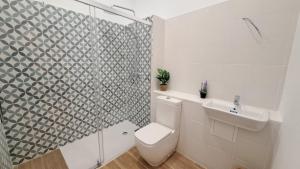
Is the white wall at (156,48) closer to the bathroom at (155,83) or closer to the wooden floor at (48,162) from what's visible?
the bathroom at (155,83)

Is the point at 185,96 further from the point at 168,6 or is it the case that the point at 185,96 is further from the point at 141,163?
the point at 168,6

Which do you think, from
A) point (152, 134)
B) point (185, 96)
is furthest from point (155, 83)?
point (152, 134)

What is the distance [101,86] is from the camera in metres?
2.26

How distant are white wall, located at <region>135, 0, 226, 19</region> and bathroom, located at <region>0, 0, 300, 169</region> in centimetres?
1

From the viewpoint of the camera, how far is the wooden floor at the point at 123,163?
1585mm

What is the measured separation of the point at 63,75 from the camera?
1.82m

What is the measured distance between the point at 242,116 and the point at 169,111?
2.64 feet

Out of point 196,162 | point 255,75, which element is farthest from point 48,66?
point 255,75

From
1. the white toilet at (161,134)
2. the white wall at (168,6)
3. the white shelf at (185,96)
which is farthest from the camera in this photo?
the white wall at (168,6)

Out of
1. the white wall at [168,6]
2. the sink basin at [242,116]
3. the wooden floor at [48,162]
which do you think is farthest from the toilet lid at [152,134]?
the white wall at [168,6]

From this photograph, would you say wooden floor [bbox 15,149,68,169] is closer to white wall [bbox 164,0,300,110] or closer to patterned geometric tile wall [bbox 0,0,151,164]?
patterned geometric tile wall [bbox 0,0,151,164]

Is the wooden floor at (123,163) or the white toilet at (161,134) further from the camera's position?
the wooden floor at (123,163)

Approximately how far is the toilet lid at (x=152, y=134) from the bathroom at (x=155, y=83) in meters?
0.01

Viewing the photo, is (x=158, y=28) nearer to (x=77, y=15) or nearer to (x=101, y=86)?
(x=77, y=15)
